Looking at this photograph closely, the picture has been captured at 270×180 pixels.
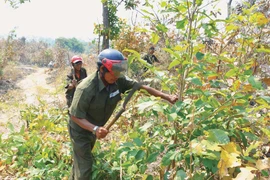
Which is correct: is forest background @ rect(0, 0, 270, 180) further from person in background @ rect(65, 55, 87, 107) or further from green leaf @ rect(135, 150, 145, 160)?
person in background @ rect(65, 55, 87, 107)

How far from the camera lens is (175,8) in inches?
70.5

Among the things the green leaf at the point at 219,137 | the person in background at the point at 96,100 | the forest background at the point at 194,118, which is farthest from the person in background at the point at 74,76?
the green leaf at the point at 219,137

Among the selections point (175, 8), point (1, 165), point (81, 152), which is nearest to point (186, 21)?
point (175, 8)

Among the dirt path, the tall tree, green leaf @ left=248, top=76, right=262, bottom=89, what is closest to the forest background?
green leaf @ left=248, top=76, right=262, bottom=89

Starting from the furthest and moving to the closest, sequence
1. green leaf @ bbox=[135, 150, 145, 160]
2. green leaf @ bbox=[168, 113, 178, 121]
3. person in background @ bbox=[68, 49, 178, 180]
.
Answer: person in background @ bbox=[68, 49, 178, 180] < green leaf @ bbox=[135, 150, 145, 160] < green leaf @ bbox=[168, 113, 178, 121]

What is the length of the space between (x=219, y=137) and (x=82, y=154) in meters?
1.82

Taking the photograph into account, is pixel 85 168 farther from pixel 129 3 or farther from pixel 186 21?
pixel 129 3

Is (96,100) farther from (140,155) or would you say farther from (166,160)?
(166,160)

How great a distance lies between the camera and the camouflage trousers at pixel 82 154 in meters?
2.84

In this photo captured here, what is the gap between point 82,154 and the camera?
2.87m

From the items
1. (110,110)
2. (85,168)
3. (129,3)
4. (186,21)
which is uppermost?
→ (129,3)

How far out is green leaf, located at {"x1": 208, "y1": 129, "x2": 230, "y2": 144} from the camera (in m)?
1.37

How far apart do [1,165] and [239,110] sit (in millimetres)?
3254

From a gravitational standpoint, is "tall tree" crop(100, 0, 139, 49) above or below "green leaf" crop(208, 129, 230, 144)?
above
